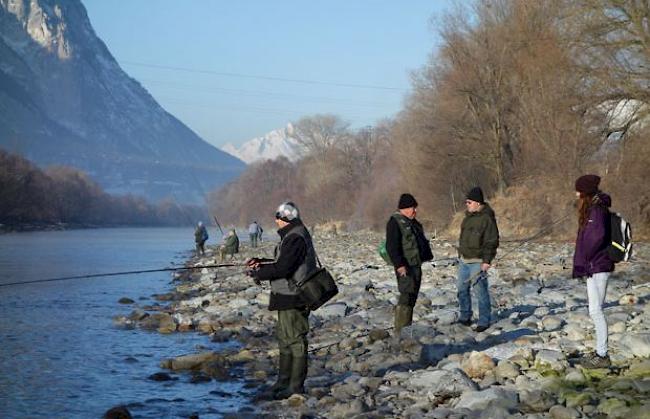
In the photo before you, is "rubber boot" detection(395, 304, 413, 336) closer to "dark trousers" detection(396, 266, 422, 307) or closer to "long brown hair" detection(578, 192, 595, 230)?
"dark trousers" detection(396, 266, 422, 307)

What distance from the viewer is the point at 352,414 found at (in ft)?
24.8

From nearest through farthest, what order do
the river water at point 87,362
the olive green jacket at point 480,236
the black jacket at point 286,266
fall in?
the black jacket at point 286,266 < the river water at point 87,362 < the olive green jacket at point 480,236

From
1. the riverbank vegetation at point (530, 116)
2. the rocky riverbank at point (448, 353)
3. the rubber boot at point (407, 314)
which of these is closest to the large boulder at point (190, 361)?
the rocky riverbank at point (448, 353)

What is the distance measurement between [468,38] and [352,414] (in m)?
33.3

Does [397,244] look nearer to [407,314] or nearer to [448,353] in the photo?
[407,314]

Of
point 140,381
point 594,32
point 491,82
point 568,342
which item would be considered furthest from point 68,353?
point 491,82

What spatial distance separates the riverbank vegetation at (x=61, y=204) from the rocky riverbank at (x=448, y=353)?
71422 millimetres

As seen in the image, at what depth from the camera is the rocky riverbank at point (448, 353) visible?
7.25 metres

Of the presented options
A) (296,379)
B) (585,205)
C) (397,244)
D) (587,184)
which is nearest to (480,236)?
(397,244)

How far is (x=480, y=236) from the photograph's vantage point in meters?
10.5

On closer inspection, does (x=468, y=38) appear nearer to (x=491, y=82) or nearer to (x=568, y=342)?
(x=491, y=82)

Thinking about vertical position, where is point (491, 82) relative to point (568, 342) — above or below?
above

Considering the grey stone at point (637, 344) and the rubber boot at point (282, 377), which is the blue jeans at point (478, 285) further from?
the rubber boot at point (282, 377)

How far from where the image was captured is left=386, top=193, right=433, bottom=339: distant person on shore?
977 cm
